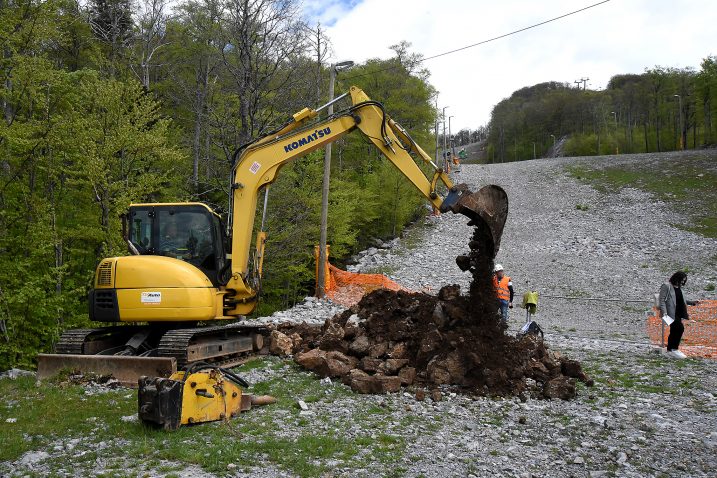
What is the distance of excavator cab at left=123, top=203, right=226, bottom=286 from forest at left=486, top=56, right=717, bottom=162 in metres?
67.1

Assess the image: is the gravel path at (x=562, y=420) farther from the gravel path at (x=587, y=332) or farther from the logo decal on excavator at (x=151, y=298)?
the logo decal on excavator at (x=151, y=298)

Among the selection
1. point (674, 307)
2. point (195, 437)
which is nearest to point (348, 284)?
point (674, 307)

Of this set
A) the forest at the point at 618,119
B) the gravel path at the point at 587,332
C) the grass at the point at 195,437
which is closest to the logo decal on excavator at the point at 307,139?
the grass at the point at 195,437

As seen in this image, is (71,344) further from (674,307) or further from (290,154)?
(674,307)

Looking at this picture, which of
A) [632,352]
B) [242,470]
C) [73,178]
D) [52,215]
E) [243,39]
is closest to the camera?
[242,470]

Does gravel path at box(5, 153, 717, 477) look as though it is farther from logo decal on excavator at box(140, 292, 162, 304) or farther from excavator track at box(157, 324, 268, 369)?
logo decal on excavator at box(140, 292, 162, 304)

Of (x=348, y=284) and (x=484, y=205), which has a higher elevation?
(x=484, y=205)

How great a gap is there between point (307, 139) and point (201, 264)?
286cm

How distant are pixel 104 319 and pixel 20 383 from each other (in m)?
1.50

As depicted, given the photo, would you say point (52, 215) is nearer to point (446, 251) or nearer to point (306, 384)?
point (306, 384)

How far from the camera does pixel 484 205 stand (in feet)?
28.5

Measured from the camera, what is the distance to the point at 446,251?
31.1 meters

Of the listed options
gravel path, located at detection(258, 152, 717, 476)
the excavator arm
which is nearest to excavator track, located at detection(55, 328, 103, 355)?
the excavator arm

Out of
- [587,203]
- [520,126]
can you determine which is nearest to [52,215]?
[587,203]
